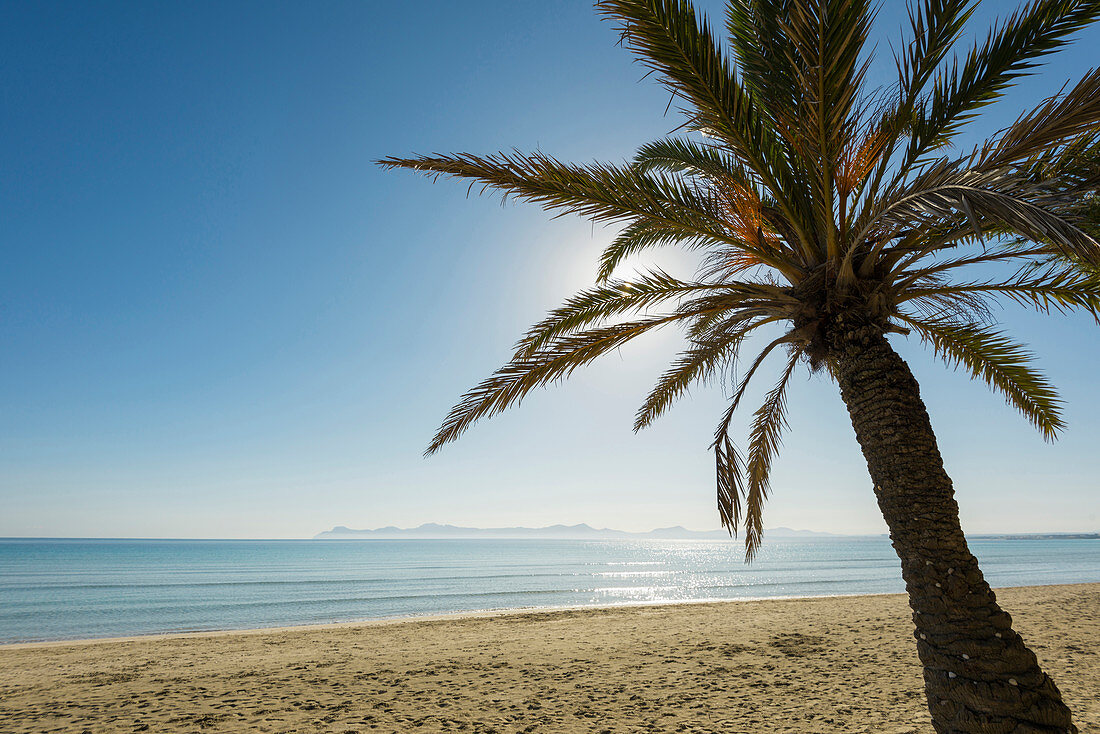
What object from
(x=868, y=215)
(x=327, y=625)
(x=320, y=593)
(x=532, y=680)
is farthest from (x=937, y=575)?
(x=320, y=593)

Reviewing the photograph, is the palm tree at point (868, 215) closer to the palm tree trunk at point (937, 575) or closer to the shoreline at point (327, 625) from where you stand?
the palm tree trunk at point (937, 575)

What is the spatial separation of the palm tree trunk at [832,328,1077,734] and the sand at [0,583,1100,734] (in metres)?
2.04

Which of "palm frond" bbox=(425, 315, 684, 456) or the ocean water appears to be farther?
the ocean water

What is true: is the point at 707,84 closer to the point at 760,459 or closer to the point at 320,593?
the point at 760,459

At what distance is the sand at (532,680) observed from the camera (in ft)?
18.3

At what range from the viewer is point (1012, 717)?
3.25m

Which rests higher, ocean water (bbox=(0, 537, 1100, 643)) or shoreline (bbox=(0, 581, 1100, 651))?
shoreline (bbox=(0, 581, 1100, 651))

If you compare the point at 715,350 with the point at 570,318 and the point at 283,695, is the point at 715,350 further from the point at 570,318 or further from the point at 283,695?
the point at 283,695

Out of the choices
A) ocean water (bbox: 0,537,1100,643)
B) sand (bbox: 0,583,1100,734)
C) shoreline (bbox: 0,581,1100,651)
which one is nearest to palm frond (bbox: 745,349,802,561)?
sand (bbox: 0,583,1100,734)

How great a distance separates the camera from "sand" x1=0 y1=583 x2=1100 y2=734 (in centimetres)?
559

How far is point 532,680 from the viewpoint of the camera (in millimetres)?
7109

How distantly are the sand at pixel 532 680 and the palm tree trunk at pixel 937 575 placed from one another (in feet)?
6.69

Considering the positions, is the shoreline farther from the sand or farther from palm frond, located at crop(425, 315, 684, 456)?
palm frond, located at crop(425, 315, 684, 456)

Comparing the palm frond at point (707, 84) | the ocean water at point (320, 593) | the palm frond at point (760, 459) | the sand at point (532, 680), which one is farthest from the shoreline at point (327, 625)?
the palm frond at point (707, 84)
